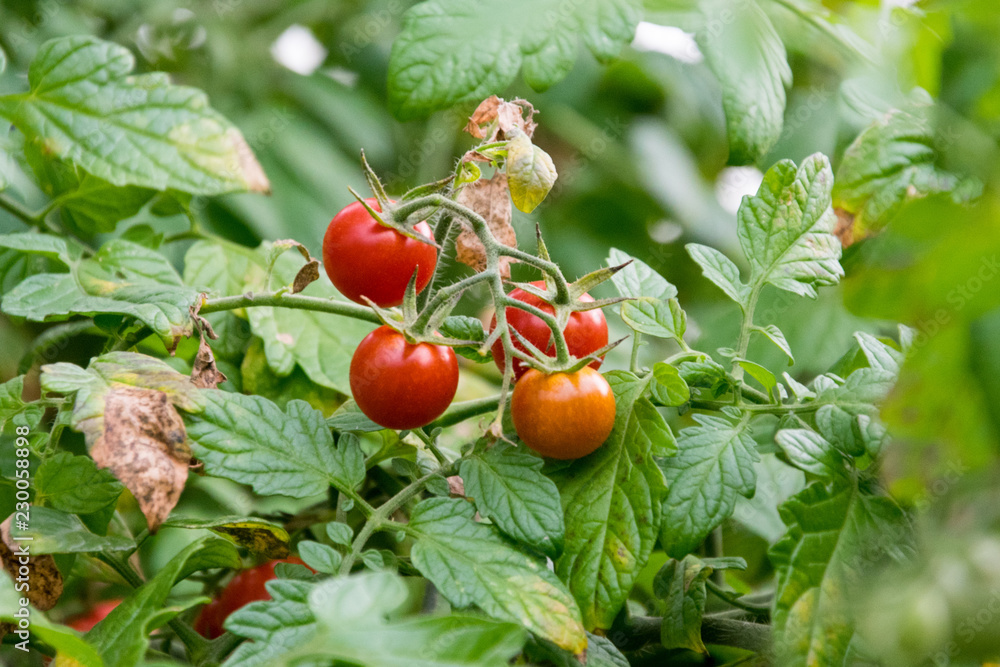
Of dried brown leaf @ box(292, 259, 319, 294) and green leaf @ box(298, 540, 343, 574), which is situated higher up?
dried brown leaf @ box(292, 259, 319, 294)

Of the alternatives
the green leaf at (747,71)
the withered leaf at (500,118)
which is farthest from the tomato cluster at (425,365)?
the green leaf at (747,71)

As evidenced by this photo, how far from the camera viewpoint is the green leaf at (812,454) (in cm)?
59

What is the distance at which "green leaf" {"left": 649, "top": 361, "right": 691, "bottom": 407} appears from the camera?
62 cm

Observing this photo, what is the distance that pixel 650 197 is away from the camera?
1.93 metres

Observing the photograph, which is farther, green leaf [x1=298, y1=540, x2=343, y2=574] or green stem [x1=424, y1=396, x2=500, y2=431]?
green stem [x1=424, y1=396, x2=500, y2=431]

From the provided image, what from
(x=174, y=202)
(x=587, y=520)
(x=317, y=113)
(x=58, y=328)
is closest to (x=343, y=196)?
(x=317, y=113)

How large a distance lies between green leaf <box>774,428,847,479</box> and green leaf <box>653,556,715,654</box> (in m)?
0.14

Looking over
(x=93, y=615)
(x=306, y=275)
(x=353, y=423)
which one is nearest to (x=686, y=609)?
(x=353, y=423)

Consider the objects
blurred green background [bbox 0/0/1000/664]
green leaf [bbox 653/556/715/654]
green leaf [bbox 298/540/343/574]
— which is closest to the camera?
blurred green background [bbox 0/0/1000/664]

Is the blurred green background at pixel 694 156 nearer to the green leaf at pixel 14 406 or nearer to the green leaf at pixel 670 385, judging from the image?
the green leaf at pixel 670 385

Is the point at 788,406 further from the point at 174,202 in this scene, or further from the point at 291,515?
the point at 174,202

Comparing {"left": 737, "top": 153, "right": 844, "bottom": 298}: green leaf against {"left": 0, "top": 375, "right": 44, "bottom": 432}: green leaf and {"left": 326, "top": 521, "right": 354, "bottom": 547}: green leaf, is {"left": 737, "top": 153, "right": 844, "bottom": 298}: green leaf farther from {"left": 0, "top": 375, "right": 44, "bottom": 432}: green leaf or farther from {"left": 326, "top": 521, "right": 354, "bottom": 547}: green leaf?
{"left": 0, "top": 375, "right": 44, "bottom": 432}: green leaf

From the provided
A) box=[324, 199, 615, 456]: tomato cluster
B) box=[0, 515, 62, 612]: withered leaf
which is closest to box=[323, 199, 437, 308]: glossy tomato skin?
box=[324, 199, 615, 456]: tomato cluster

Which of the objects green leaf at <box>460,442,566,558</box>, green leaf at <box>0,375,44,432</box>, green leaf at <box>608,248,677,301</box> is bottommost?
green leaf at <box>0,375,44,432</box>
